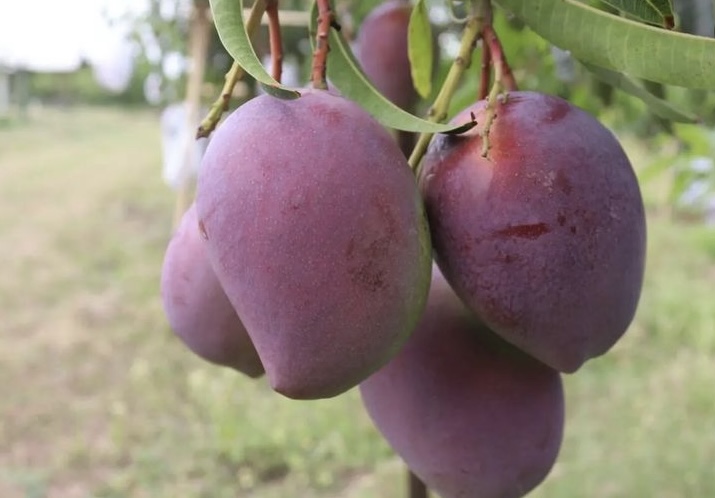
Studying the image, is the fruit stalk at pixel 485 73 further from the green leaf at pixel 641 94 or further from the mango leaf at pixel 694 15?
the mango leaf at pixel 694 15

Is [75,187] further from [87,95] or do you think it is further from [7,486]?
[87,95]

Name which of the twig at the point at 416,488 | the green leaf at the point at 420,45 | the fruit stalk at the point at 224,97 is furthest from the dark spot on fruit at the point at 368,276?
the twig at the point at 416,488

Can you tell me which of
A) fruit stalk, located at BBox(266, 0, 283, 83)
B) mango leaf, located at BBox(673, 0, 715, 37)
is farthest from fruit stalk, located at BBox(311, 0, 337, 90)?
mango leaf, located at BBox(673, 0, 715, 37)

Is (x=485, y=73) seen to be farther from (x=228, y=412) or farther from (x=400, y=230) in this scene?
(x=228, y=412)

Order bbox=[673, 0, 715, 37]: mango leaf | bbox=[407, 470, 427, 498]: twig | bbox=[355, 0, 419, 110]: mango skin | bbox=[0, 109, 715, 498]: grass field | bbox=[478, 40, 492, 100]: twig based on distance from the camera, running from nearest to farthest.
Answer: bbox=[478, 40, 492, 100]: twig, bbox=[407, 470, 427, 498]: twig, bbox=[355, 0, 419, 110]: mango skin, bbox=[673, 0, 715, 37]: mango leaf, bbox=[0, 109, 715, 498]: grass field

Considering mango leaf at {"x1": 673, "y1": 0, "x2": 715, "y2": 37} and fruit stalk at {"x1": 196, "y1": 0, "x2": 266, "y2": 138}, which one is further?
mango leaf at {"x1": 673, "y1": 0, "x2": 715, "y2": 37}

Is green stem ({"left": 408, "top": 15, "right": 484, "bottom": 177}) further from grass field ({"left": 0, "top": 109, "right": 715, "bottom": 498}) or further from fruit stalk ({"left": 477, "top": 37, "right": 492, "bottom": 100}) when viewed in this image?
grass field ({"left": 0, "top": 109, "right": 715, "bottom": 498})
